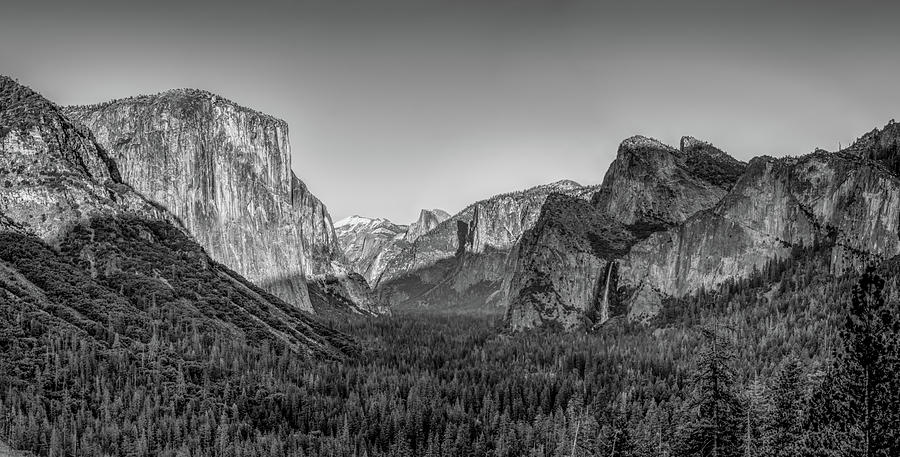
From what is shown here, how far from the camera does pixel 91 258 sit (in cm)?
15062

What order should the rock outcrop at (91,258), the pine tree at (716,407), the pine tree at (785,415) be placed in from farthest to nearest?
the rock outcrop at (91,258)
the pine tree at (785,415)
the pine tree at (716,407)

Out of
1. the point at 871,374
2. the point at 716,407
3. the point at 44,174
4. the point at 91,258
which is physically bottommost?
the point at 716,407

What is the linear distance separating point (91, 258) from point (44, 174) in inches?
762

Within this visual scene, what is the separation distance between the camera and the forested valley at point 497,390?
5062 centimetres

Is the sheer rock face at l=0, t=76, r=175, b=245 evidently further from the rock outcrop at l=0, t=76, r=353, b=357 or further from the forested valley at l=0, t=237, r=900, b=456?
the forested valley at l=0, t=237, r=900, b=456

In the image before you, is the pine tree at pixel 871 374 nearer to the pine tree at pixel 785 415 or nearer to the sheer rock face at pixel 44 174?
the pine tree at pixel 785 415

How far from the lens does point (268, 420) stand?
12338 centimetres

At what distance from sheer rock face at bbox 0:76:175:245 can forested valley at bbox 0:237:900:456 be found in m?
27.3

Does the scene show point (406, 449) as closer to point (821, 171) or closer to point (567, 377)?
point (567, 377)

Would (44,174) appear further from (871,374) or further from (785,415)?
(871,374)

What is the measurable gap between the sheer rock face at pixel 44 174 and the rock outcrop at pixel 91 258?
0.63 feet

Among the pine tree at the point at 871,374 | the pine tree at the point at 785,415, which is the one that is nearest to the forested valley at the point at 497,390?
the pine tree at the point at 871,374

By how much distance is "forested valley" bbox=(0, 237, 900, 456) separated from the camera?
50625 mm

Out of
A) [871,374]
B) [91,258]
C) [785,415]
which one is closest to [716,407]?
[871,374]
